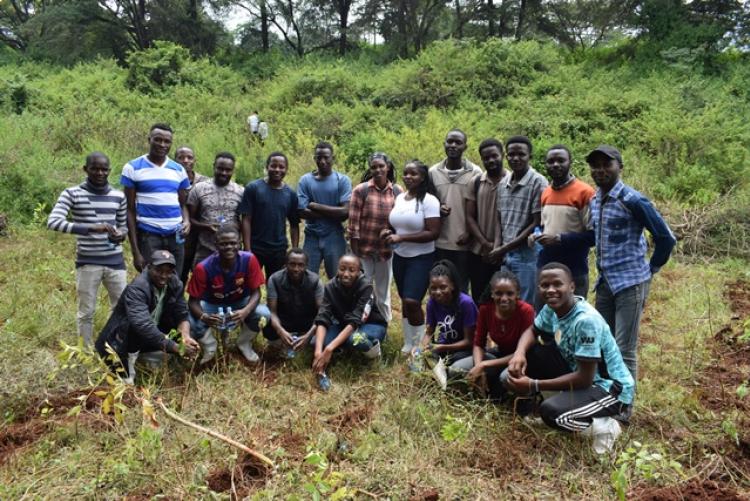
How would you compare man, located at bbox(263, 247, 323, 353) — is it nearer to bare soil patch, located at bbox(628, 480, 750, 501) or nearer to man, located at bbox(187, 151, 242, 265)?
man, located at bbox(187, 151, 242, 265)

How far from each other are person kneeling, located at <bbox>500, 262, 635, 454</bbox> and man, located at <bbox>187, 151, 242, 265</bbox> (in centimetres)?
275

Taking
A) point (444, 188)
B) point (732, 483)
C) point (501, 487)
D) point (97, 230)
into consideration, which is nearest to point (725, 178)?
point (444, 188)

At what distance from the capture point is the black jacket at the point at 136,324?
150 inches

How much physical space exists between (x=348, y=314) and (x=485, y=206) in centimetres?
135

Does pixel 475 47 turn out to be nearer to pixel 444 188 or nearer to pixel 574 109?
pixel 574 109

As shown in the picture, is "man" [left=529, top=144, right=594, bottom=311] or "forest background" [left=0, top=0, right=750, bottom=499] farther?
"man" [left=529, top=144, right=594, bottom=311]

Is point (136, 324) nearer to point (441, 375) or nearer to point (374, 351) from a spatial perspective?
point (374, 351)

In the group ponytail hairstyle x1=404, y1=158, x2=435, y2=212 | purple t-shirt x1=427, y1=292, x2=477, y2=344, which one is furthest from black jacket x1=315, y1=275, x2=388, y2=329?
ponytail hairstyle x1=404, y1=158, x2=435, y2=212

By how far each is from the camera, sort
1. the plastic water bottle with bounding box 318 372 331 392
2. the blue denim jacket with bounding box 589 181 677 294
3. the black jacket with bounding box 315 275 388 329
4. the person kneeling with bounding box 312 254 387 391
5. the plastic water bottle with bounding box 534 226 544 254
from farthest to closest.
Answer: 1. the black jacket with bounding box 315 275 388 329
2. the person kneeling with bounding box 312 254 387 391
3. the plastic water bottle with bounding box 318 372 331 392
4. the plastic water bottle with bounding box 534 226 544 254
5. the blue denim jacket with bounding box 589 181 677 294

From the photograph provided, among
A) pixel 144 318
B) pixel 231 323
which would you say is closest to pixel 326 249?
pixel 231 323

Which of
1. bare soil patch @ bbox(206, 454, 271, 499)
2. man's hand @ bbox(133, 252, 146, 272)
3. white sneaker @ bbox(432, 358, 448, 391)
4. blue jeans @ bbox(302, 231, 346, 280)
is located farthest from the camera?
blue jeans @ bbox(302, 231, 346, 280)

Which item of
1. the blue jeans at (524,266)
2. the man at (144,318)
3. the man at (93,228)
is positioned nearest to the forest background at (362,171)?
the man at (144,318)

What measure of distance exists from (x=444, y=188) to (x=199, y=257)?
7.13 ft

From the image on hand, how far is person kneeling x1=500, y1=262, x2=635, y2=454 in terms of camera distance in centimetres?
309
